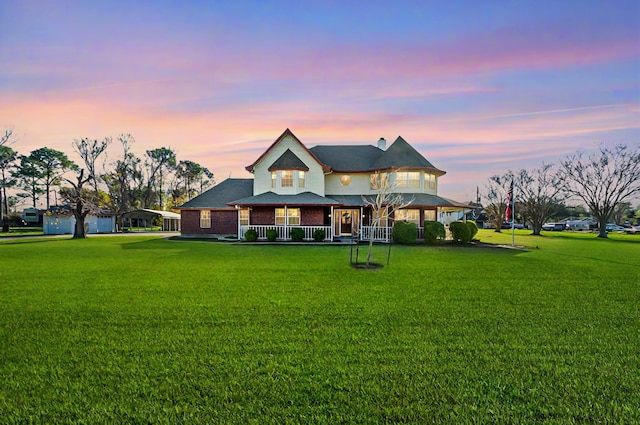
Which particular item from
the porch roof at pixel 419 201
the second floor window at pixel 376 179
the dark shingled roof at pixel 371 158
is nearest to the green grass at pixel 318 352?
the porch roof at pixel 419 201

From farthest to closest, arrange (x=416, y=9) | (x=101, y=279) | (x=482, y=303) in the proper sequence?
(x=416, y=9)
(x=101, y=279)
(x=482, y=303)

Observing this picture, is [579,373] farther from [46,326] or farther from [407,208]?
[407,208]

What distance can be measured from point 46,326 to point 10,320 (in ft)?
2.96

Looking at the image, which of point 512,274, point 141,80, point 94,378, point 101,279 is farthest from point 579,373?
point 141,80

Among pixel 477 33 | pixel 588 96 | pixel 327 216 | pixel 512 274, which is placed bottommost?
pixel 512 274

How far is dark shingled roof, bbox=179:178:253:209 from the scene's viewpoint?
2783cm

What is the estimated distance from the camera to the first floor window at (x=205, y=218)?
27.9m

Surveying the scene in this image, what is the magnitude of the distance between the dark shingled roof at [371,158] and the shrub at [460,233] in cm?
538

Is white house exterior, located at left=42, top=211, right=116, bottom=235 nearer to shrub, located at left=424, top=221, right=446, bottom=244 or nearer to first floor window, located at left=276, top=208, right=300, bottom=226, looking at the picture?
first floor window, located at left=276, top=208, right=300, bottom=226

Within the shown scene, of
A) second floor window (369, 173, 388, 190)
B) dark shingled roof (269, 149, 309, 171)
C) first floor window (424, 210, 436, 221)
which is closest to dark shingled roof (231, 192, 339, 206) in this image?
dark shingled roof (269, 149, 309, 171)

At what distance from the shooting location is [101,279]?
9.42 metres

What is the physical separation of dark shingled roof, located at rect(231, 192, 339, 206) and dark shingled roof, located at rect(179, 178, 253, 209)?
4.28 m

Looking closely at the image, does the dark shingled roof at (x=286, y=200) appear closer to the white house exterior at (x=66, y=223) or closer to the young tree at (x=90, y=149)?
the white house exterior at (x=66, y=223)

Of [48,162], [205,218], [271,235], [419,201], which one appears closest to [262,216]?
[271,235]
